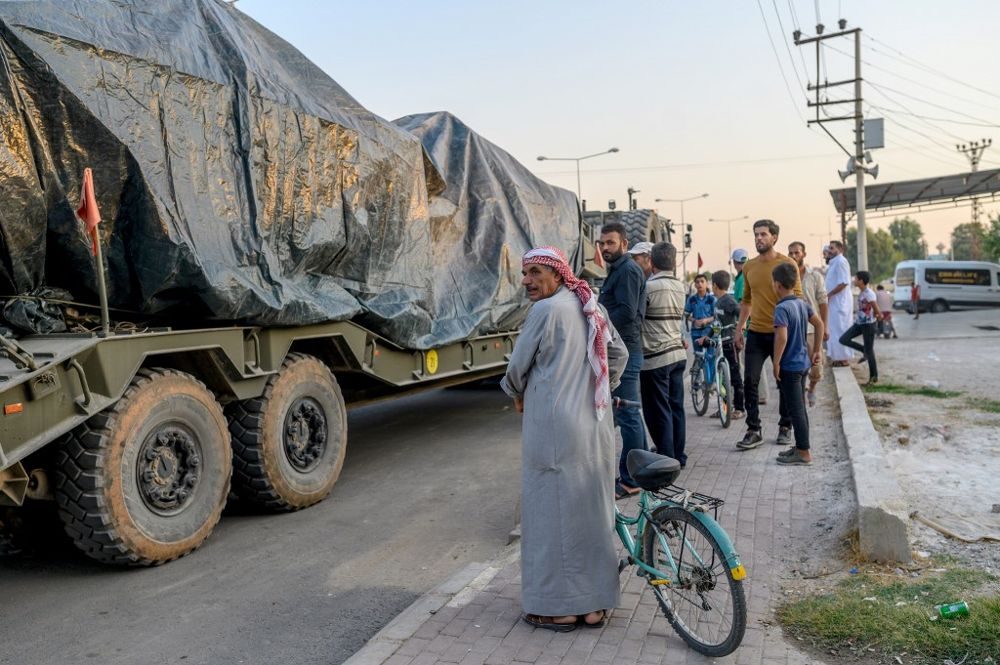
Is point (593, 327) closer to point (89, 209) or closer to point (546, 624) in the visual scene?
point (546, 624)

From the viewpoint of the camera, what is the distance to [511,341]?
10.1m

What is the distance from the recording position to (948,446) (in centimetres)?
787

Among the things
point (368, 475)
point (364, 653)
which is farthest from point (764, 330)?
point (364, 653)

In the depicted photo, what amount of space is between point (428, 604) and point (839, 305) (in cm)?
1000

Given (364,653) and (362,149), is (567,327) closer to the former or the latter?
(364,653)

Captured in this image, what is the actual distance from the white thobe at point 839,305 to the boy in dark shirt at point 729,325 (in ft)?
8.75

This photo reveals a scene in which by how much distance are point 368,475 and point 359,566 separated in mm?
2578

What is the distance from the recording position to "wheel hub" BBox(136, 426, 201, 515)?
17.7 feet

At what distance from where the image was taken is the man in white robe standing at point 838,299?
12.6m

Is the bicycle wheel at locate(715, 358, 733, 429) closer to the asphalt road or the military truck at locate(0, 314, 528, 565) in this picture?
the asphalt road

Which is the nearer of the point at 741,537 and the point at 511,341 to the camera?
the point at 741,537

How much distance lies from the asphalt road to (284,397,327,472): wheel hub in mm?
382

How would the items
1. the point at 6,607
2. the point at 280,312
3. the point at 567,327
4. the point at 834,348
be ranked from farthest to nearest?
1. the point at 834,348
2. the point at 280,312
3. the point at 6,607
4. the point at 567,327

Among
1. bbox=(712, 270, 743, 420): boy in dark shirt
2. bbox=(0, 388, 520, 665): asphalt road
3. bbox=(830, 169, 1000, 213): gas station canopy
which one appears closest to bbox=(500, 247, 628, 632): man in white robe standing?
bbox=(0, 388, 520, 665): asphalt road
